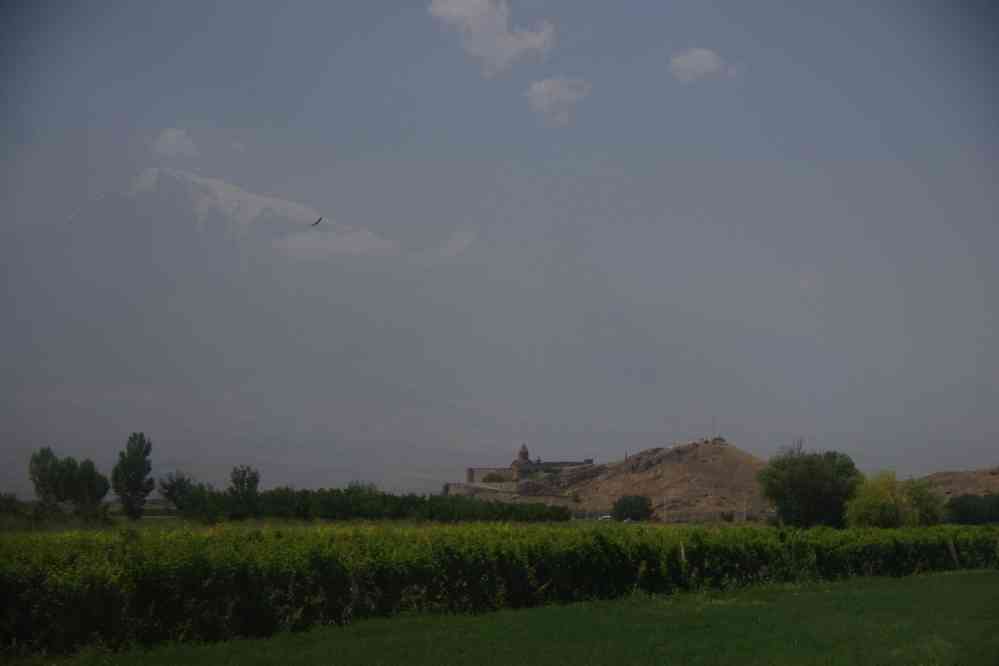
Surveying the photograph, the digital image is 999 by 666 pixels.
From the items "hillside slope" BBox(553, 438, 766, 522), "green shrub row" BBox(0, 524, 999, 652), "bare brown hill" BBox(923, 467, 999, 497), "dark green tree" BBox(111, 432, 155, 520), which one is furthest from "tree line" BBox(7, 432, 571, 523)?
"bare brown hill" BBox(923, 467, 999, 497)

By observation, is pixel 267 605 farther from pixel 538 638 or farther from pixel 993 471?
pixel 993 471

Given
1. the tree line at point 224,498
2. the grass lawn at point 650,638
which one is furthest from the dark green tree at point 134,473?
the grass lawn at point 650,638

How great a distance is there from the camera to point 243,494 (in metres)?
34.1

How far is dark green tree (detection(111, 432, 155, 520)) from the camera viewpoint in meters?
34.6

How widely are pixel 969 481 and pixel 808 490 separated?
104ft

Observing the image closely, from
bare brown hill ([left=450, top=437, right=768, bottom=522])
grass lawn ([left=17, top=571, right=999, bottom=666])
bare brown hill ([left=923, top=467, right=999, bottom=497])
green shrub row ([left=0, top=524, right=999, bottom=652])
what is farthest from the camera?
bare brown hill ([left=923, top=467, right=999, bottom=497])

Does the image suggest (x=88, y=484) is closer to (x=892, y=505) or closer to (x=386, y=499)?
(x=386, y=499)

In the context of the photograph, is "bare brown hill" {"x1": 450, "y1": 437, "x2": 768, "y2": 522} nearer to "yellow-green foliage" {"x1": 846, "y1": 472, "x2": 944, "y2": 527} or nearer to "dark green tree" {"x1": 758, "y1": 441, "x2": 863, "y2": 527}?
"dark green tree" {"x1": 758, "y1": 441, "x2": 863, "y2": 527}

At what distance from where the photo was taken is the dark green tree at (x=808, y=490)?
61500 mm

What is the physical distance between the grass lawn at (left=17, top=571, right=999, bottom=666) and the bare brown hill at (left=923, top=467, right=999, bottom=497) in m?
62.3

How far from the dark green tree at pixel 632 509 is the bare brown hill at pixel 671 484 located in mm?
1308

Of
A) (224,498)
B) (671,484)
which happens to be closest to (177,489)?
(224,498)

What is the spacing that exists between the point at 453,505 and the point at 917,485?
31.7 metres

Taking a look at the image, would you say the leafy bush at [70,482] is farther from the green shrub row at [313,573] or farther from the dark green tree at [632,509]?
the dark green tree at [632,509]
